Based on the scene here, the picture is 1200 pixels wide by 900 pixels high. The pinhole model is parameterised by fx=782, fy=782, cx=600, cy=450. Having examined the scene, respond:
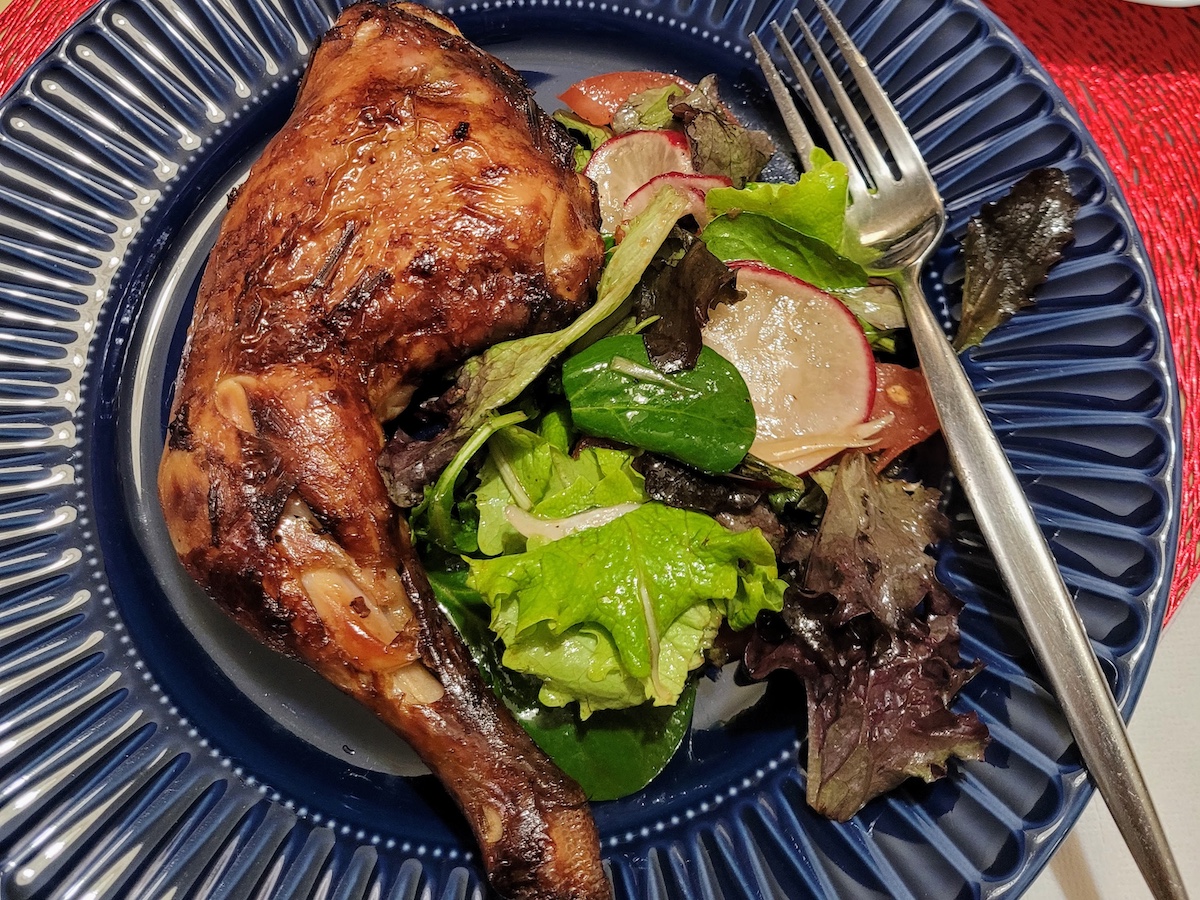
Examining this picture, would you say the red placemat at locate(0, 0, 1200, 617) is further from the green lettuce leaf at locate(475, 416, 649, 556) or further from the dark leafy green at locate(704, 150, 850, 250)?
the green lettuce leaf at locate(475, 416, 649, 556)

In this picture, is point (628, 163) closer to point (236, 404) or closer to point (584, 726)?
point (236, 404)

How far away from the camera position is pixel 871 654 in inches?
65.6

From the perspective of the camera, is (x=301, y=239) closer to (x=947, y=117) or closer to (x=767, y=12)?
(x=767, y=12)

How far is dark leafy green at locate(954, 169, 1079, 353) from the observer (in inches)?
69.2

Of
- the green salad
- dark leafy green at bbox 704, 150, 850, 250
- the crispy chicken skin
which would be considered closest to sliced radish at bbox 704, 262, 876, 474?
the green salad

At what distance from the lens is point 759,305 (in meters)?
1.84

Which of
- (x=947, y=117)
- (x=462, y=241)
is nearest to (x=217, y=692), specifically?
(x=462, y=241)

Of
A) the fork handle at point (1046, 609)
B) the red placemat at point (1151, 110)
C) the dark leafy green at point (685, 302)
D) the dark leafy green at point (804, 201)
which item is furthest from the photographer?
the red placemat at point (1151, 110)

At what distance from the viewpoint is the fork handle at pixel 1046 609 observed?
144 centimetres

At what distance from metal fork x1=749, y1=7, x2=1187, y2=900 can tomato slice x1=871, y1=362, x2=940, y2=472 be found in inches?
3.4

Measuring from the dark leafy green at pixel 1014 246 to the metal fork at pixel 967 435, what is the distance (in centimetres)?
9

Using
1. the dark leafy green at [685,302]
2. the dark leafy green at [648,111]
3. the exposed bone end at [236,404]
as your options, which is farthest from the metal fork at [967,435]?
the exposed bone end at [236,404]

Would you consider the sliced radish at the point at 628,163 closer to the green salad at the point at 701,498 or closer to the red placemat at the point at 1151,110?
the green salad at the point at 701,498

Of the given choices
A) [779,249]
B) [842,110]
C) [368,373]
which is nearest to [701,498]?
[779,249]
